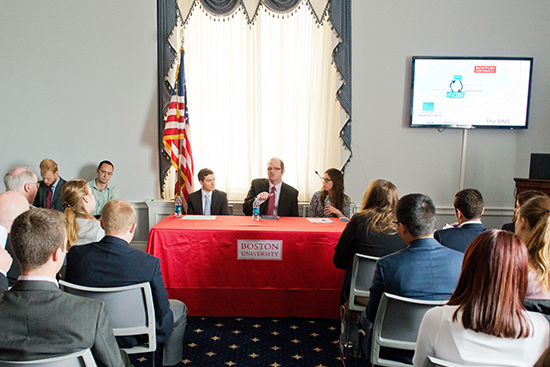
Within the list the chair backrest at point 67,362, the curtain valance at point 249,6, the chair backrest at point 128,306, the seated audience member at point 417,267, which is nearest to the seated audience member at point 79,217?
the chair backrest at point 128,306

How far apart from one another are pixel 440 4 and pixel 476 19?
0.50 metres

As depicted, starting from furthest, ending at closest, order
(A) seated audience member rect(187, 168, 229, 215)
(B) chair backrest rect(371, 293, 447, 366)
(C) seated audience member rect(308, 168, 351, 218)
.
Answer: (A) seated audience member rect(187, 168, 229, 215) → (C) seated audience member rect(308, 168, 351, 218) → (B) chair backrest rect(371, 293, 447, 366)

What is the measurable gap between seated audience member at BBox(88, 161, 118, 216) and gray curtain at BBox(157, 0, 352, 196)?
64 cm

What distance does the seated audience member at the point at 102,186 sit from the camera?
501 cm

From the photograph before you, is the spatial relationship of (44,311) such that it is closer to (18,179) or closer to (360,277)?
(360,277)

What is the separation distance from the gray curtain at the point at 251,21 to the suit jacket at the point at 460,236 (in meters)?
2.59

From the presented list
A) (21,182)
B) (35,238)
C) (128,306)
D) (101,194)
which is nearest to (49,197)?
(101,194)

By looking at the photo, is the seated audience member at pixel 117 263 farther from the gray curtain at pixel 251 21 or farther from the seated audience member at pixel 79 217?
the gray curtain at pixel 251 21

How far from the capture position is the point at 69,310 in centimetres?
137

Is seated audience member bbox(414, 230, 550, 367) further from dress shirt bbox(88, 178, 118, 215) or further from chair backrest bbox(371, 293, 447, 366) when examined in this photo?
dress shirt bbox(88, 178, 118, 215)

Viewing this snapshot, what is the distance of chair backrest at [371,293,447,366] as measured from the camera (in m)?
1.90

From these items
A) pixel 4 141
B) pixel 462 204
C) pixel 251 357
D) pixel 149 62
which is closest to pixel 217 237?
pixel 251 357

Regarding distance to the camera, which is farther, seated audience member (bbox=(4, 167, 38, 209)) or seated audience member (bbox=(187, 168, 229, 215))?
seated audience member (bbox=(187, 168, 229, 215))

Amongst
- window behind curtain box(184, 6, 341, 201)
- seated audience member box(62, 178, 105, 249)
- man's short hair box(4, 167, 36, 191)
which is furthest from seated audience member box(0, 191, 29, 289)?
window behind curtain box(184, 6, 341, 201)
